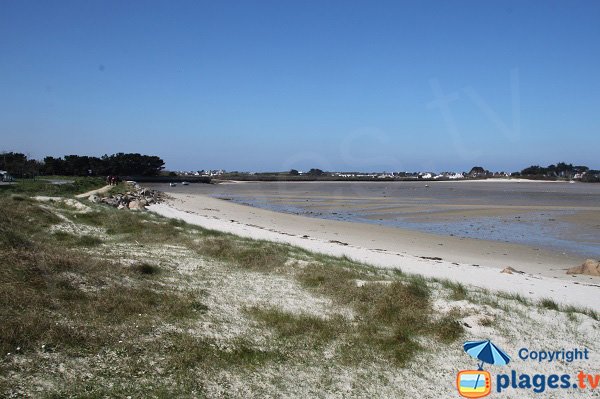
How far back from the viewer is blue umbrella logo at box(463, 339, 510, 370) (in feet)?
22.3

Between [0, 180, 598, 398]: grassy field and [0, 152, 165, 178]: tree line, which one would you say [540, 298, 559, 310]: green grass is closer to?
[0, 180, 598, 398]: grassy field

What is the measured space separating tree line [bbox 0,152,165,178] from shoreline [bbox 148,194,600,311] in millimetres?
53341

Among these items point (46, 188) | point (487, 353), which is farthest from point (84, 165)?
point (487, 353)

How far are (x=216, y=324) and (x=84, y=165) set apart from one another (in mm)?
96082

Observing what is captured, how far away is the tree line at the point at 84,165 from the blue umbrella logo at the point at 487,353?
221ft

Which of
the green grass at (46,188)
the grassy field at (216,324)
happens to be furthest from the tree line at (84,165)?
the grassy field at (216,324)

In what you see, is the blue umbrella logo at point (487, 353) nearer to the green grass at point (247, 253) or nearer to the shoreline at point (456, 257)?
the shoreline at point (456, 257)

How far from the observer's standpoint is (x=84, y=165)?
310 ft

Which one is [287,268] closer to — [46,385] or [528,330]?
[528,330]

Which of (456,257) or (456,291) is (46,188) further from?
(456,291)

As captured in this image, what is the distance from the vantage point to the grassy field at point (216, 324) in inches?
216

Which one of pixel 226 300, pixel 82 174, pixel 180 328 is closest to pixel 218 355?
pixel 180 328

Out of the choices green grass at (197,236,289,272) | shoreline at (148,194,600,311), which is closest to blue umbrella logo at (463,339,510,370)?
shoreline at (148,194,600,311)

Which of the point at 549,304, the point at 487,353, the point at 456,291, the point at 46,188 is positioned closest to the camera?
the point at 487,353
